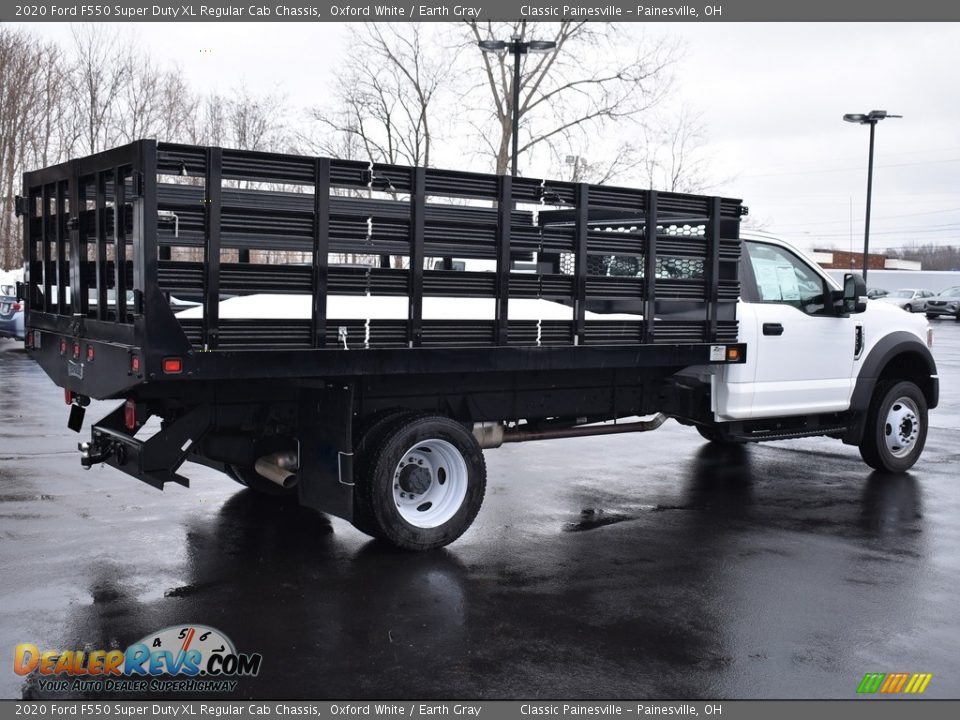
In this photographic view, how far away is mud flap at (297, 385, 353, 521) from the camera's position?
6523 millimetres

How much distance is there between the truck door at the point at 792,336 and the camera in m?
8.68

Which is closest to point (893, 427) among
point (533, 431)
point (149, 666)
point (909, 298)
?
point (533, 431)

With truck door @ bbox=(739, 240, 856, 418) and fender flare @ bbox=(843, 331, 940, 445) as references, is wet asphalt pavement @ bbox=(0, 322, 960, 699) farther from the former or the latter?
truck door @ bbox=(739, 240, 856, 418)

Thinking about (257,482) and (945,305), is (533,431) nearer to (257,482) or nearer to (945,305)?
(257,482)

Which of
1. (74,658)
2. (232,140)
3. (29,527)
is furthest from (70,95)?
(74,658)

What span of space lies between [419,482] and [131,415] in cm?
186

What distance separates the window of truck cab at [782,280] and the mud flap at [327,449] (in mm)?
3787

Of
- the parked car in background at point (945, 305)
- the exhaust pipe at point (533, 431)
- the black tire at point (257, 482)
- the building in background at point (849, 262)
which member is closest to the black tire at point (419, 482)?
the exhaust pipe at point (533, 431)

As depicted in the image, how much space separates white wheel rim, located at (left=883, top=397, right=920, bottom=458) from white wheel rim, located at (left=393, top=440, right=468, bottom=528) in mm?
4832

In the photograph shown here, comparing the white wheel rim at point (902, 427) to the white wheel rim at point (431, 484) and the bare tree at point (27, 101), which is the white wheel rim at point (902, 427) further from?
the bare tree at point (27, 101)

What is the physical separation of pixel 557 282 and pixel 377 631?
2.77m

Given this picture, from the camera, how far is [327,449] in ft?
21.9

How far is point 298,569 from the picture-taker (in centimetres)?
637

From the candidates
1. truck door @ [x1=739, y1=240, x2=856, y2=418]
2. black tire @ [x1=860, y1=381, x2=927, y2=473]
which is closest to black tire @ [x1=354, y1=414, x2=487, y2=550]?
truck door @ [x1=739, y1=240, x2=856, y2=418]
